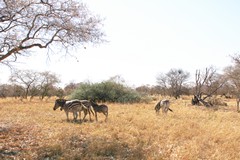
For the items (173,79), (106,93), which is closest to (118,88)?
(106,93)

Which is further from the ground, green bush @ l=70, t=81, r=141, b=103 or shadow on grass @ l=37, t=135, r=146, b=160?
green bush @ l=70, t=81, r=141, b=103

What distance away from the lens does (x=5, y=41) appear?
1016 centimetres

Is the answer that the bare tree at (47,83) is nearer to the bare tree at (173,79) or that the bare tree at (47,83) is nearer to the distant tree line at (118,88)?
the distant tree line at (118,88)

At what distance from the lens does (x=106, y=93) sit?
99.4 ft

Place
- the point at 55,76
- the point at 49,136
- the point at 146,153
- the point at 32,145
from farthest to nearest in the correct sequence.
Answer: the point at 55,76
the point at 49,136
the point at 32,145
the point at 146,153

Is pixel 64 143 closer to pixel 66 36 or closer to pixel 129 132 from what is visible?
pixel 129 132

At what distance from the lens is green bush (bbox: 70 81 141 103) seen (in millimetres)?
29969

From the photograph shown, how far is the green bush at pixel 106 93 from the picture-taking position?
2997 cm

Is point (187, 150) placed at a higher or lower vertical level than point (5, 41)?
lower

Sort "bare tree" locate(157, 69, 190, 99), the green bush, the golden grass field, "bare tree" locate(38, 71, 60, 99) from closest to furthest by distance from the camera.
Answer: the golden grass field
the green bush
"bare tree" locate(38, 71, 60, 99)
"bare tree" locate(157, 69, 190, 99)

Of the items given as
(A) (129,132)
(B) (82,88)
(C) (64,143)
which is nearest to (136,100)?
(B) (82,88)

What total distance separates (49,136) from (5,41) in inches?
168

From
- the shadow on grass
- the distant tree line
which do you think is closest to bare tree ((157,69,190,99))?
the distant tree line

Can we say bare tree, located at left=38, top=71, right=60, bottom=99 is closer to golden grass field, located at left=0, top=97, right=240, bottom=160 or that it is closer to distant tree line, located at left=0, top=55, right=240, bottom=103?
distant tree line, located at left=0, top=55, right=240, bottom=103
